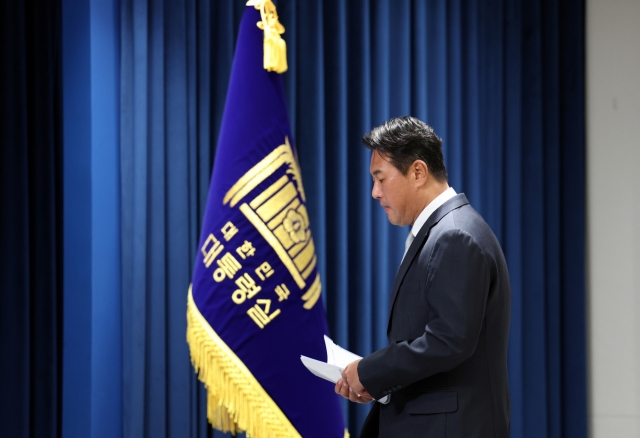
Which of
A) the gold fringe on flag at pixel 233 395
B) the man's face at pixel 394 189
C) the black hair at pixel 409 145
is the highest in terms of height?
the black hair at pixel 409 145

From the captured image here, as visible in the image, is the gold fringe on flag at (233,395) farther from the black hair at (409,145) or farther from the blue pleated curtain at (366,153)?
the black hair at (409,145)

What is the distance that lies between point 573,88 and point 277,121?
5.73 feet

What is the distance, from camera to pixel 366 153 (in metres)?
3.15

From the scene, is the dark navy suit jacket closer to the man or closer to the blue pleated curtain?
the man

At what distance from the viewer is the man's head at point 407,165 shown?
5.05 feet

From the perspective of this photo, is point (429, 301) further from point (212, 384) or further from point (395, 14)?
point (395, 14)

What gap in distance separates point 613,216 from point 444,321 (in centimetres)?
238

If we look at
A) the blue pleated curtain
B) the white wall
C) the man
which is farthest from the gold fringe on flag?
the white wall

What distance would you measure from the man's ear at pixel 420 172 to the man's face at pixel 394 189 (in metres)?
0.01

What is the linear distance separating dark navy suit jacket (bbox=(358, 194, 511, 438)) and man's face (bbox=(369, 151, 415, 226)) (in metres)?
0.08
